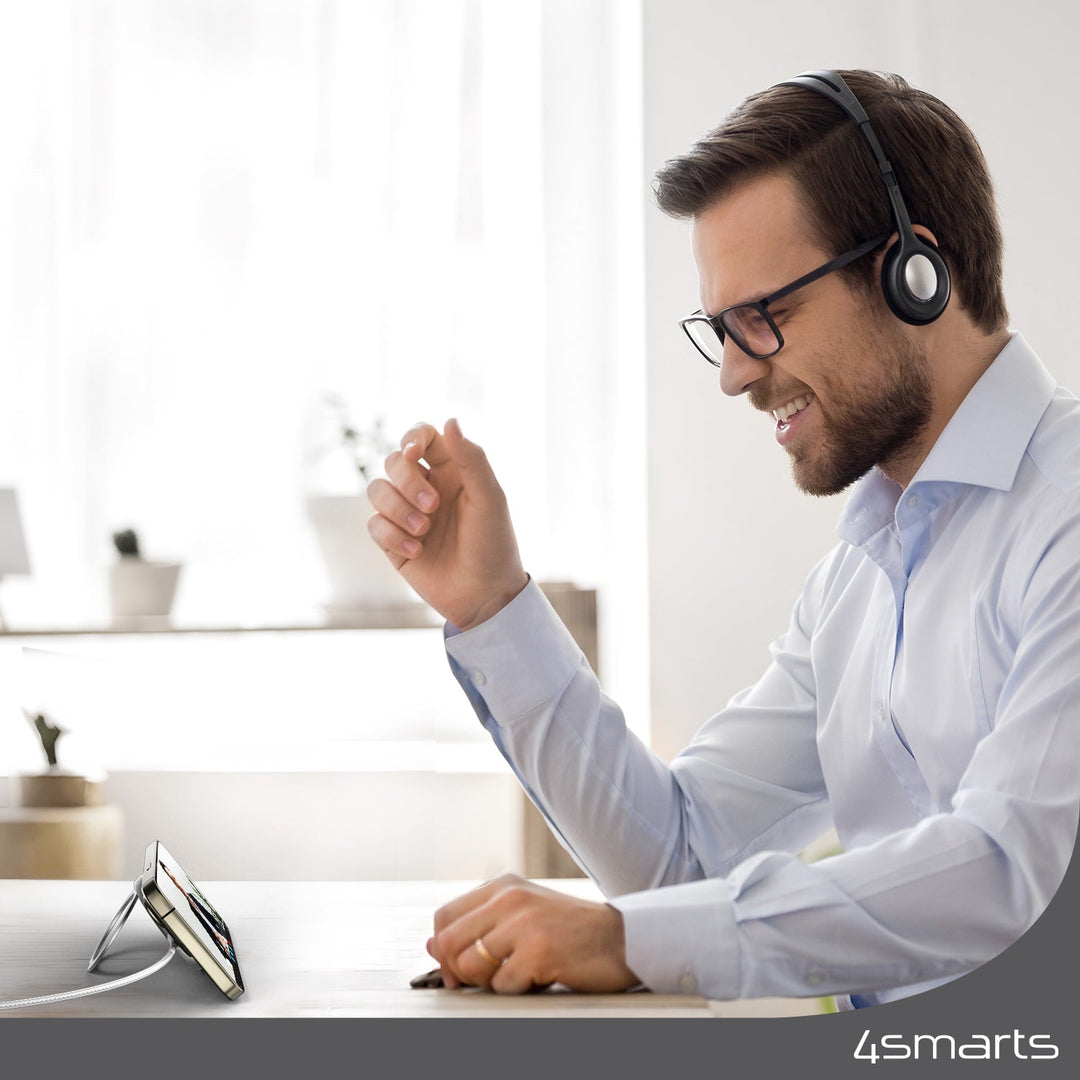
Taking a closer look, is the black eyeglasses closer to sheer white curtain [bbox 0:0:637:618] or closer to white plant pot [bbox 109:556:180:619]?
sheer white curtain [bbox 0:0:637:618]

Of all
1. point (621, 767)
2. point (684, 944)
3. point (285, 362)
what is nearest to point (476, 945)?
point (684, 944)

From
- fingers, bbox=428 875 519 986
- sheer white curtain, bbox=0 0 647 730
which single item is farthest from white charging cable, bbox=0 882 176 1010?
sheer white curtain, bbox=0 0 647 730

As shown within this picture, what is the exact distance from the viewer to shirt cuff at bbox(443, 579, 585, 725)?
0.92 meters

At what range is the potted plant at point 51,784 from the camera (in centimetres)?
217

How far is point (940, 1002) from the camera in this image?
51 centimetres

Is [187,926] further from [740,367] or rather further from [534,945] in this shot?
[740,367]

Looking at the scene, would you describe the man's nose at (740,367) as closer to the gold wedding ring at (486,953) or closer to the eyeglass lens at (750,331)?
the eyeglass lens at (750,331)

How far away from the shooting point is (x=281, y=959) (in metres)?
0.73

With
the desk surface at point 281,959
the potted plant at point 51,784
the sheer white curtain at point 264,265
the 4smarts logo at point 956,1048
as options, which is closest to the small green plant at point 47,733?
the potted plant at point 51,784

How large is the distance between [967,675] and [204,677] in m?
1.99

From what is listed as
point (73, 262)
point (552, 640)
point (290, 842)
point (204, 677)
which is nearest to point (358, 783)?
point (290, 842)

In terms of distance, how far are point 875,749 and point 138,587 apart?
173 centimetres

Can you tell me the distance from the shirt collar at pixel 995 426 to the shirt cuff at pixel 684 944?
1.34 ft

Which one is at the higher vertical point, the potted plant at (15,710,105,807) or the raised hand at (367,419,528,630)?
the raised hand at (367,419,528,630)
